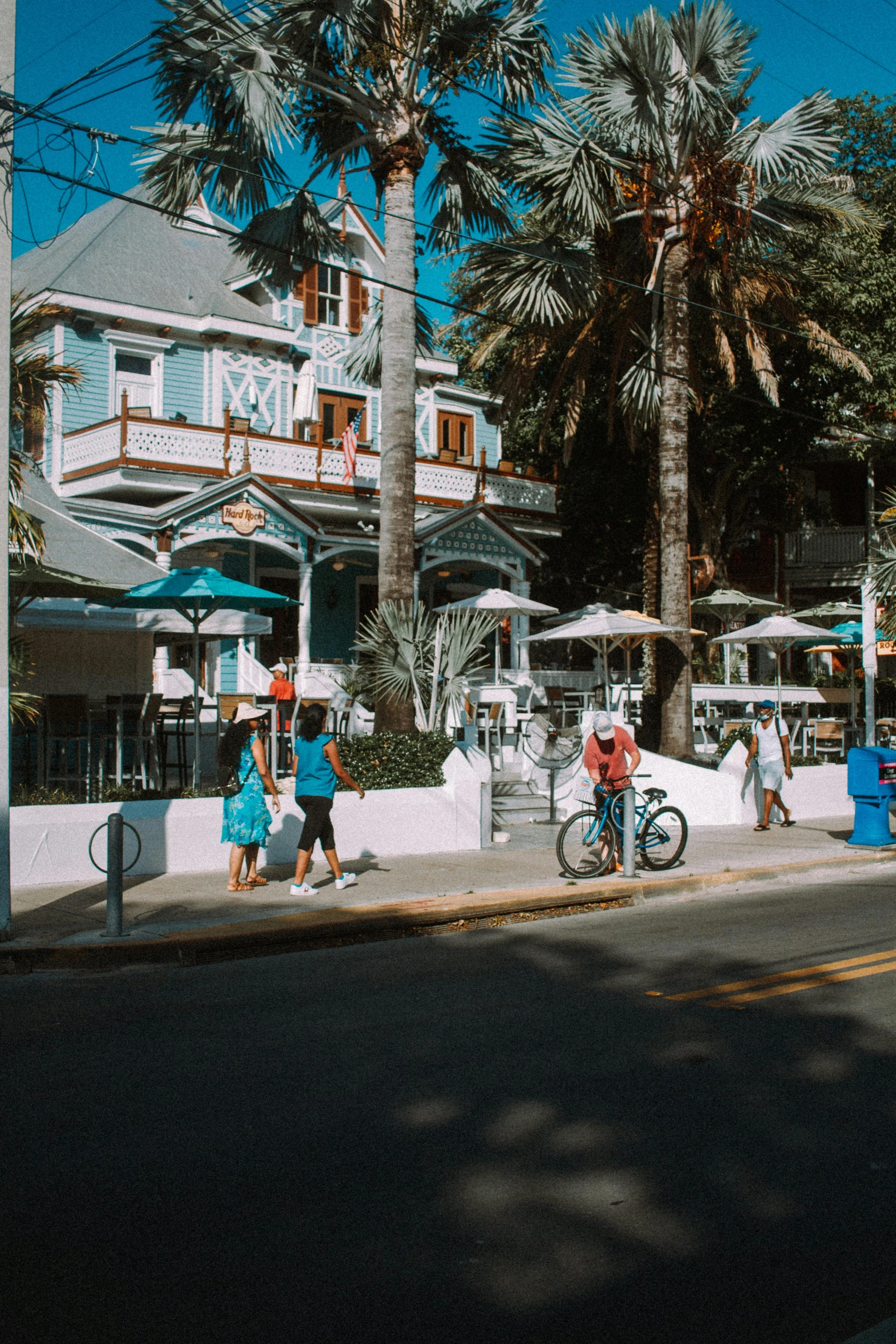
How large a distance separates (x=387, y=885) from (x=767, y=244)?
13970 millimetres

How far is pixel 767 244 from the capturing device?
20672mm

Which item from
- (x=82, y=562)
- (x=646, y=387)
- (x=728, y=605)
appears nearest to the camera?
(x=82, y=562)

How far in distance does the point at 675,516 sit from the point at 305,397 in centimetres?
1051

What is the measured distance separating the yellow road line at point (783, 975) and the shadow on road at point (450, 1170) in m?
0.37

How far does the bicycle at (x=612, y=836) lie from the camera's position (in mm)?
12531

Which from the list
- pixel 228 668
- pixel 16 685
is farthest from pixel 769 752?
pixel 228 668

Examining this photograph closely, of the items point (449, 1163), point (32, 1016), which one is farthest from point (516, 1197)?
point (32, 1016)

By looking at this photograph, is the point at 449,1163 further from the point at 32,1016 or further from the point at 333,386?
the point at 333,386

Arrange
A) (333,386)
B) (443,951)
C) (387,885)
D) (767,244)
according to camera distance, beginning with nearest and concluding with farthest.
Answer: (443,951) → (387,885) → (767,244) → (333,386)

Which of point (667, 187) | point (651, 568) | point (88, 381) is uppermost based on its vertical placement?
point (667, 187)

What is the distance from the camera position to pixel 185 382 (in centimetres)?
2612

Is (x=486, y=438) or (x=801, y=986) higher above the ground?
(x=486, y=438)

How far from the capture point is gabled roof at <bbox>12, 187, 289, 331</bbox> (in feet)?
82.9

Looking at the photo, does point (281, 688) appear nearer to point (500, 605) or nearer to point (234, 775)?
point (500, 605)
